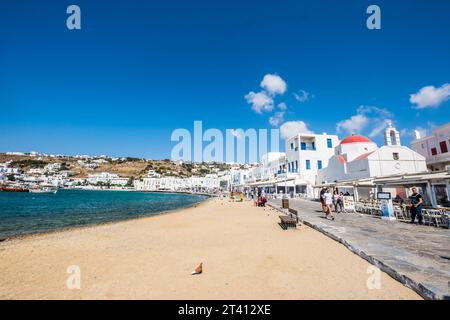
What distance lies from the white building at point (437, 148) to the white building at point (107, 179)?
154 metres

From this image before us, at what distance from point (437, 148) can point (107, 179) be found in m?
165

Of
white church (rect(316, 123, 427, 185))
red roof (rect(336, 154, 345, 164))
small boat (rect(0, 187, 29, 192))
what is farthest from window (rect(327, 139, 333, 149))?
small boat (rect(0, 187, 29, 192))

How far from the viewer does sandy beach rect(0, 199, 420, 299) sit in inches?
160

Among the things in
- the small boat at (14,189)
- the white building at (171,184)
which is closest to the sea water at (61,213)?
the small boat at (14,189)

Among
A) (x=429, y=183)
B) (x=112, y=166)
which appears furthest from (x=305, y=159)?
(x=112, y=166)

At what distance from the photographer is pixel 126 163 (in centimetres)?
19250

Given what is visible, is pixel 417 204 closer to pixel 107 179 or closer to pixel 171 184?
pixel 171 184

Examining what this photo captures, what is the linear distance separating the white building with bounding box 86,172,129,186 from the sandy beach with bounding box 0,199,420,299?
158m

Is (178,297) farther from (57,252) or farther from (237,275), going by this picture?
(57,252)

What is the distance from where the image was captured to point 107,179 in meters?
156

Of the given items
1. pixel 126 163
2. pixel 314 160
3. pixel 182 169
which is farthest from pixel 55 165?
pixel 314 160

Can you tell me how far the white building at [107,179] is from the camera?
503ft

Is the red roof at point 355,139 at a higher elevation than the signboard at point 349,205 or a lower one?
higher

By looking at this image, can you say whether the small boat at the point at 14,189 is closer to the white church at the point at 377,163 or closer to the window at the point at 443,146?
the white church at the point at 377,163
